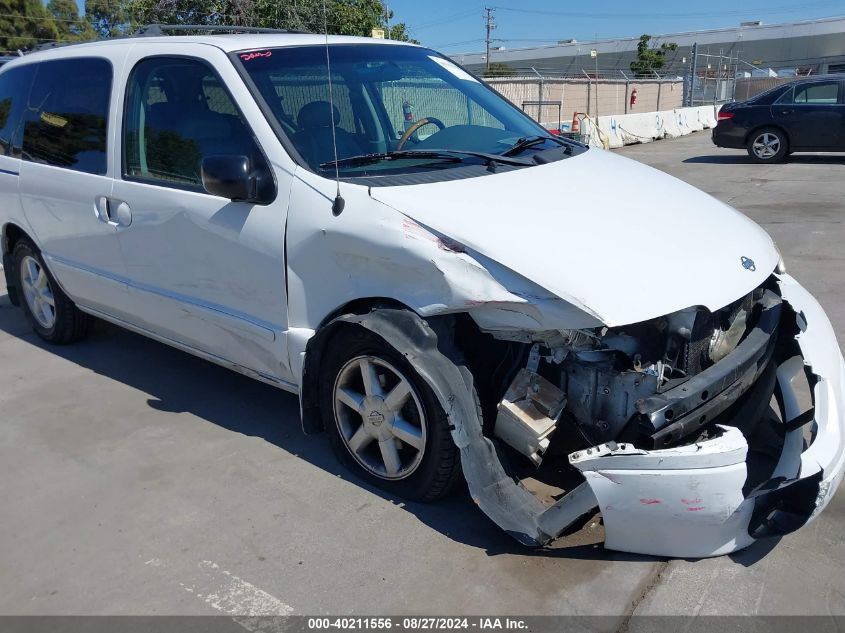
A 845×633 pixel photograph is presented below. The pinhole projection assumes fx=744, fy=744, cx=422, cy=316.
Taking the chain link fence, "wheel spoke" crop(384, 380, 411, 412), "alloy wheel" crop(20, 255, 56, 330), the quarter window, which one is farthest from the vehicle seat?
the chain link fence

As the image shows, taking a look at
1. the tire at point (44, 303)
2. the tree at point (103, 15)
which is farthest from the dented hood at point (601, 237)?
the tree at point (103, 15)

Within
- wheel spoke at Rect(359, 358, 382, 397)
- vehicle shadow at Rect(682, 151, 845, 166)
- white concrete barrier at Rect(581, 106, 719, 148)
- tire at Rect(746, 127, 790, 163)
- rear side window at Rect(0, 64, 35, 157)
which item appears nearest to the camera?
wheel spoke at Rect(359, 358, 382, 397)

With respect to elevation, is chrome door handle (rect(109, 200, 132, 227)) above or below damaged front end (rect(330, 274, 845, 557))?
above

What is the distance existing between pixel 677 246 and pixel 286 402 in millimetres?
2426

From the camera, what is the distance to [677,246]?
2.96 m

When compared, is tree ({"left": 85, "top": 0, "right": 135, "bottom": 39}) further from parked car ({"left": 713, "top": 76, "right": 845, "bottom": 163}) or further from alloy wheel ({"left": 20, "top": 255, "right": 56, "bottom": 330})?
alloy wheel ({"left": 20, "top": 255, "right": 56, "bottom": 330})

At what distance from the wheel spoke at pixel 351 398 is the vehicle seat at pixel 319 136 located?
102 cm

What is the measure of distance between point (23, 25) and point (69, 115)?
43.5 meters

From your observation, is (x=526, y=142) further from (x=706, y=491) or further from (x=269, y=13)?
(x=269, y=13)

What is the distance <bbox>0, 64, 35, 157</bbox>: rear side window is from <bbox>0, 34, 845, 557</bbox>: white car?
0.92 m

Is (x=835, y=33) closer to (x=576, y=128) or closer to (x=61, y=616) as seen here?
(x=576, y=128)

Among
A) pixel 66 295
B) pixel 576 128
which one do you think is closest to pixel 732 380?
pixel 66 295

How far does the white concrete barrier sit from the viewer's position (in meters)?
16.8

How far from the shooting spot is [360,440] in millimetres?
3340
